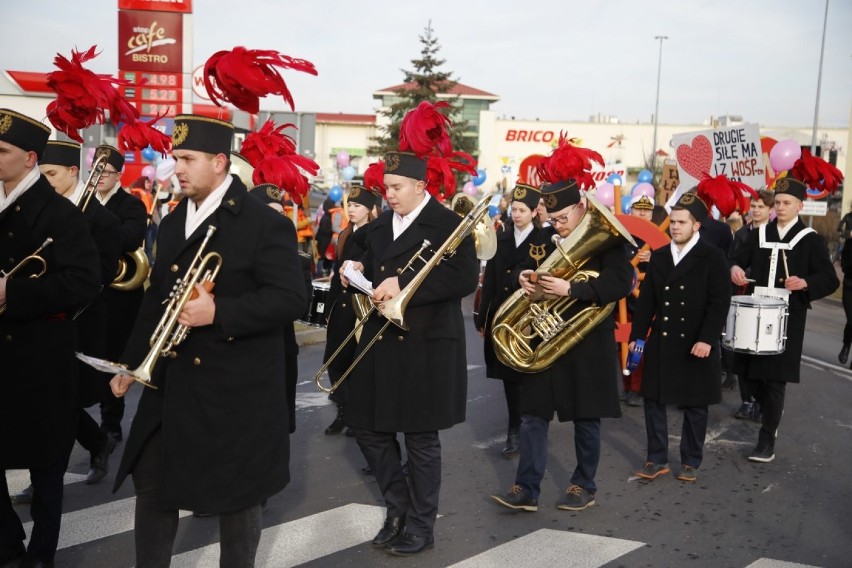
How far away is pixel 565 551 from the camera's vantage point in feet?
17.9

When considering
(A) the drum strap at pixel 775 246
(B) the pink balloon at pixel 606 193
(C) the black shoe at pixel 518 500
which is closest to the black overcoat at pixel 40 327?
(C) the black shoe at pixel 518 500

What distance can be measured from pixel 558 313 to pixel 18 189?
332 cm

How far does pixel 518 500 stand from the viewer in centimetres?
610

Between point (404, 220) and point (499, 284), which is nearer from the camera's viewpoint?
point (404, 220)

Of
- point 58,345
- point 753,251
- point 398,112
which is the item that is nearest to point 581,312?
point 753,251

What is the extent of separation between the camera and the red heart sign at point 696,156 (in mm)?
13461

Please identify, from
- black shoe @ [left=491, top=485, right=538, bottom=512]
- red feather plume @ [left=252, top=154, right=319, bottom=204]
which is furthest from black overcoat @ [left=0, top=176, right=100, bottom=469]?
black shoe @ [left=491, top=485, right=538, bottom=512]

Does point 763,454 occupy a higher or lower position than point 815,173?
lower

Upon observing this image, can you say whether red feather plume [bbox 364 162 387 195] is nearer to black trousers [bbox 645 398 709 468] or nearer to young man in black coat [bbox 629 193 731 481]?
young man in black coat [bbox 629 193 731 481]

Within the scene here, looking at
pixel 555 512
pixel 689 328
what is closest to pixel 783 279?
pixel 689 328

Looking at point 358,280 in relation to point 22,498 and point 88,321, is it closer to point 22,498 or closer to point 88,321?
point 88,321

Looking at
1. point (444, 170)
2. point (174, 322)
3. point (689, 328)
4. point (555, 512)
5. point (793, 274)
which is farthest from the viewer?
point (793, 274)

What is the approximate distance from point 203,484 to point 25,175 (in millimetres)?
1937

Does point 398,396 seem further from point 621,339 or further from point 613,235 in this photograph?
point 621,339
